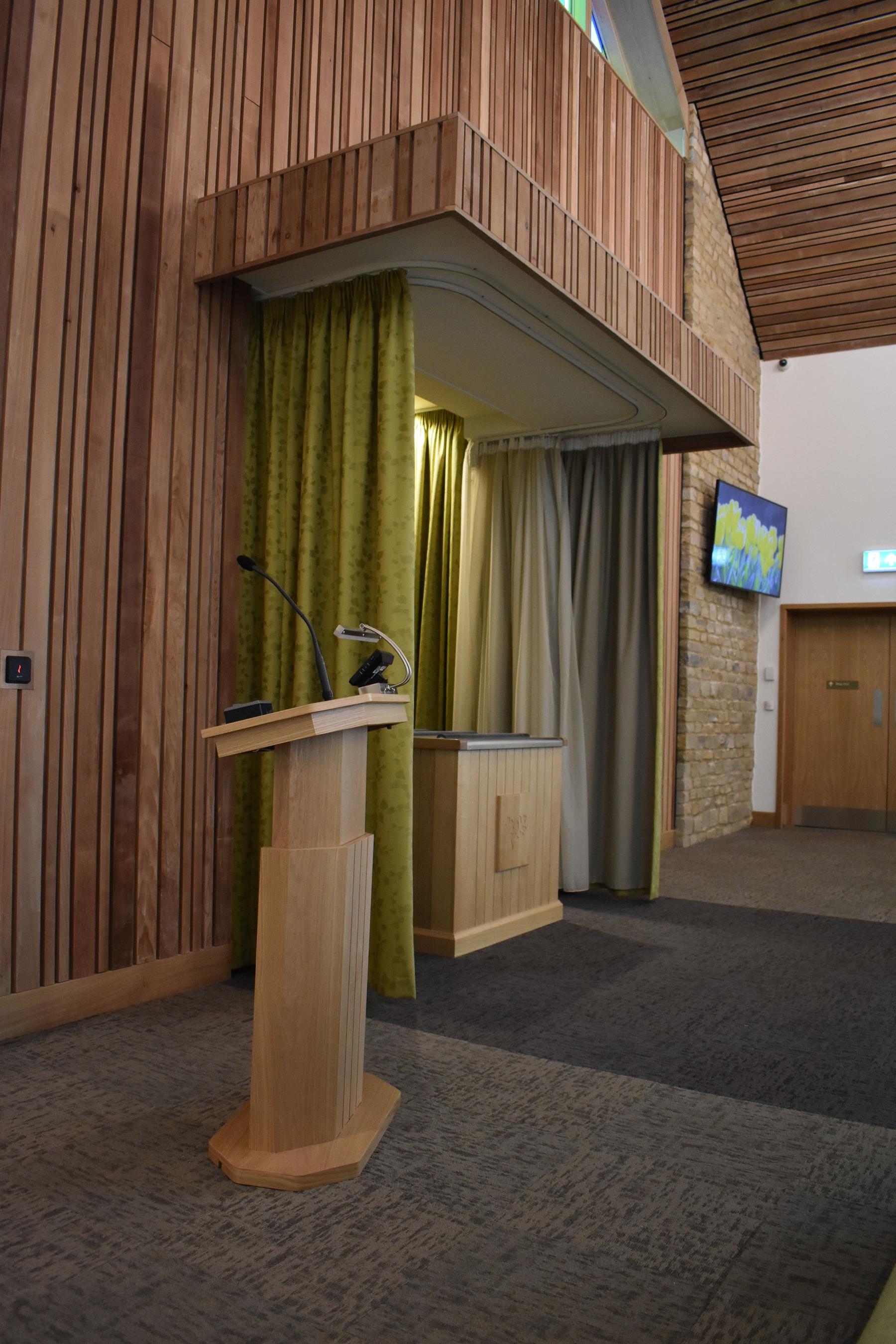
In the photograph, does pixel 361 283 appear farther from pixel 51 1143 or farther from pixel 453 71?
pixel 51 1143

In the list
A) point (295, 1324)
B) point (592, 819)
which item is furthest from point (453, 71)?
point (295, 1324)

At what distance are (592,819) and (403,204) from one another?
336 centimetres

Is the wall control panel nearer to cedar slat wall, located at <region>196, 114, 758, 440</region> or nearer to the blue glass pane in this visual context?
cedar slat wall, located at <region>196, 114, 758, 440</region>

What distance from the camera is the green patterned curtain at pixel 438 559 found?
5703 millimetres

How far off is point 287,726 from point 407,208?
1.72 m

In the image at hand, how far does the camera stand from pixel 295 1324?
1.54 meters

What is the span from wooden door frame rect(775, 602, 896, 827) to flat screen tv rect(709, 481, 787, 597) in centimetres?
25

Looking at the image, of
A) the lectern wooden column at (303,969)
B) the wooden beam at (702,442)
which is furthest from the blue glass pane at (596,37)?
the lectern wooden column at (303,969)

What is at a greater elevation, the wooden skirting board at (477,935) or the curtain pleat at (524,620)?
the curtain pleat at (524,620)

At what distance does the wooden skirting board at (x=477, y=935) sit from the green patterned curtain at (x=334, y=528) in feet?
2.01

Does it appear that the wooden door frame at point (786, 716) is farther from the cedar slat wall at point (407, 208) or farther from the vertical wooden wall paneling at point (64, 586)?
the vertical wooden wall paneling at point (64, 586)

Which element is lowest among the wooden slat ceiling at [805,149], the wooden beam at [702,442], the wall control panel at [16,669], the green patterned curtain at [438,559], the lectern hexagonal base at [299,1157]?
the lectern hexagonal base at [299,1157]

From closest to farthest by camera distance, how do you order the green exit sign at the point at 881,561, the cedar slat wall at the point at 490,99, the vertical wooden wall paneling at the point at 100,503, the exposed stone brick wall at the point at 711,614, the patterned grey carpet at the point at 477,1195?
the patterned grey carpet at the point at 477,1195, the vertical wooden wall paneling at the point at 100,503, the cedar slat wall at the point at 490,99, the exposed stone brick wall at the point at 711,614, the green exit sign at the point at 881,561

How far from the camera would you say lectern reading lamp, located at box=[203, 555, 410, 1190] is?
204 cm
